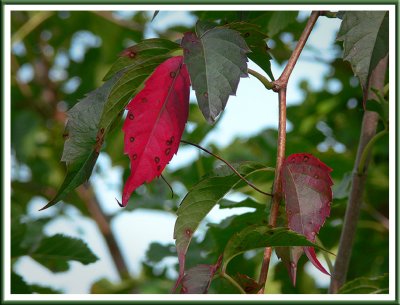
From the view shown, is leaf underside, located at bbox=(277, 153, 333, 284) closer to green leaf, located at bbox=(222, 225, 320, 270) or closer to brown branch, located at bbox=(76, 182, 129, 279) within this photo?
green leaf, located at bbox=(222, 225, 320, 270)

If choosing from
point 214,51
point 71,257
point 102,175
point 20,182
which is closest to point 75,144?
point 214,51

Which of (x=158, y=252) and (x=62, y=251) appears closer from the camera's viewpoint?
(x=62, y=251)

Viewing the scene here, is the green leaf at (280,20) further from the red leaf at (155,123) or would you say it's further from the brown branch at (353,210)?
the red leaf at (155,123)

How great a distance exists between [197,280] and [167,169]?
115 centimetres

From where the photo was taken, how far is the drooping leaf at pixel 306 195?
608 mm

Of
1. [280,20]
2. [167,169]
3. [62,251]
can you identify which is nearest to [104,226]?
[167,169]

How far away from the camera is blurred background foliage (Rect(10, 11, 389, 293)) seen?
119 cm

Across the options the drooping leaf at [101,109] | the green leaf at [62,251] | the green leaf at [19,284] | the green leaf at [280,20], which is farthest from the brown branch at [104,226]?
the drooping leaf at [101,109]

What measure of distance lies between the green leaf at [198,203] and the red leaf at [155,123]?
4 centimetres

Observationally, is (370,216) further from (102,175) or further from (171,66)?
(171,66)

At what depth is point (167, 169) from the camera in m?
1.74

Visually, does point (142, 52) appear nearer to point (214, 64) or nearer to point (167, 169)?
point (214, 64)

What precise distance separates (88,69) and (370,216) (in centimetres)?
126

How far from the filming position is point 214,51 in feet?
2.01
